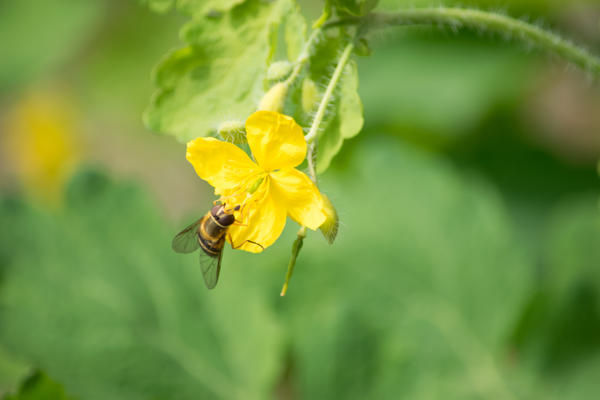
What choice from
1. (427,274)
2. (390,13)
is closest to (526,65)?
(427,274)

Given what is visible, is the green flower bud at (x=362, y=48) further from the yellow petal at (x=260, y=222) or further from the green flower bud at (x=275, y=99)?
the yellow petal at (x=260, y=222)

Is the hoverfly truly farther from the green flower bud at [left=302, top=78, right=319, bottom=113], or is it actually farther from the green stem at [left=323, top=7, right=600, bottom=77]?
the green stem at [left=323, top=7, right=600, bottom=77]

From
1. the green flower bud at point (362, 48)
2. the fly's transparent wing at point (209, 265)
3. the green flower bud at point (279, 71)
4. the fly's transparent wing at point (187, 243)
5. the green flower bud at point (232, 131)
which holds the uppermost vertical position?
Result: the green flower bud at point (362, 48)

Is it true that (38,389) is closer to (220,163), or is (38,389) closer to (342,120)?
(220,163)

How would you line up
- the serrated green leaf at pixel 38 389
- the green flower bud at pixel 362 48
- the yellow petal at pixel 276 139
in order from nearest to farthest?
the yellow petal at pixel 276 139
the green flower bud at pixel 362 48
the serrated green leaf at pixel 38 389

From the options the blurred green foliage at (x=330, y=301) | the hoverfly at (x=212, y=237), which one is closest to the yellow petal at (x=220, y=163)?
the hoverfly at (x=212, y=237)
